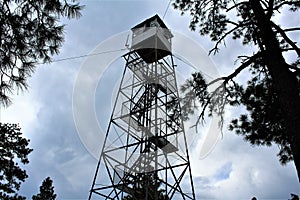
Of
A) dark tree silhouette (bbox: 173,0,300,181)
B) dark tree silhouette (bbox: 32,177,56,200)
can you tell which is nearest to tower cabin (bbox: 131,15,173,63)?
dark tree silhouette (bbox: 173,0,300,181)

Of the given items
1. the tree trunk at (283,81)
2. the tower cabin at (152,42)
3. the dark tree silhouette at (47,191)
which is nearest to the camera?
the tree trunk at (283,81)

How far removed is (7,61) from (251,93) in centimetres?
381

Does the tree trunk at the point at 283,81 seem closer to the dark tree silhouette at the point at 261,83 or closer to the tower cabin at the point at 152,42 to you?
the dark tree silhouette at the point at 261,83

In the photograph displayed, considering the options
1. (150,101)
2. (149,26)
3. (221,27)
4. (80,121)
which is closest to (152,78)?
(150,101)

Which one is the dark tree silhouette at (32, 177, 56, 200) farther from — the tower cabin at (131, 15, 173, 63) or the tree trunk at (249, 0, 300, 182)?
the tree trunk at (249, 0, 300, 182)

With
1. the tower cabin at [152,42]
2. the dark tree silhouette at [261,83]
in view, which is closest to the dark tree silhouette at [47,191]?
the tower cabin at [152,42]

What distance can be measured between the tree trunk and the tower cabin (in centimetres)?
704

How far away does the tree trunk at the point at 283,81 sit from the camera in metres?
3.36

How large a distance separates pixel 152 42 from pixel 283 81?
8.23m

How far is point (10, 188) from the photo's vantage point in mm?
13727

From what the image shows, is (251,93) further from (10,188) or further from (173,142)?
(10,188)

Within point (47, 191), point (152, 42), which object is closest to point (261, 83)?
point (152, 42)

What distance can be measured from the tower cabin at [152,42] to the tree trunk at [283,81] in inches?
277

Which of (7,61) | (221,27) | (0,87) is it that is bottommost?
(0,87)
